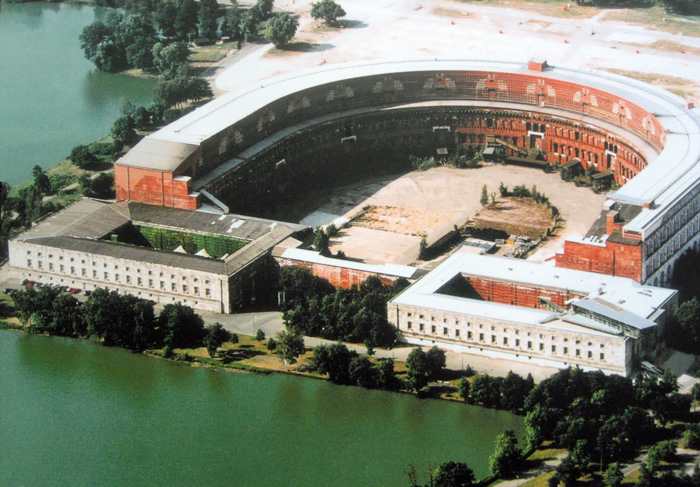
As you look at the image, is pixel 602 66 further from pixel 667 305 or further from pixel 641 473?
pixel 641 473

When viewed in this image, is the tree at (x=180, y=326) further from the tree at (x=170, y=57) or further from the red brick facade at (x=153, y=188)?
the tree at (x=170, y=57)

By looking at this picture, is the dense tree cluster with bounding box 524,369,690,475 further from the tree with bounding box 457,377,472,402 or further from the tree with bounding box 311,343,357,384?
the tree with bounding box 311,343,357,384

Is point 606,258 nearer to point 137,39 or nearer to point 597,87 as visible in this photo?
point 597,87

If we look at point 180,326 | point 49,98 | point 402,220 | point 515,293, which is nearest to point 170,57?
point 49,98

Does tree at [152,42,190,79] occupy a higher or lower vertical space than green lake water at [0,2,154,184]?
higher

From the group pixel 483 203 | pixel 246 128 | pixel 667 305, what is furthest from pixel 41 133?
pixel 667 305

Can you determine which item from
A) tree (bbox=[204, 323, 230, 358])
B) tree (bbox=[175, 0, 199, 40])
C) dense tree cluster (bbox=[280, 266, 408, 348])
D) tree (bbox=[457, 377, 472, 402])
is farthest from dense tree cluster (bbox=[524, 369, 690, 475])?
tree (bbox=[175, 0, 199, 40])
